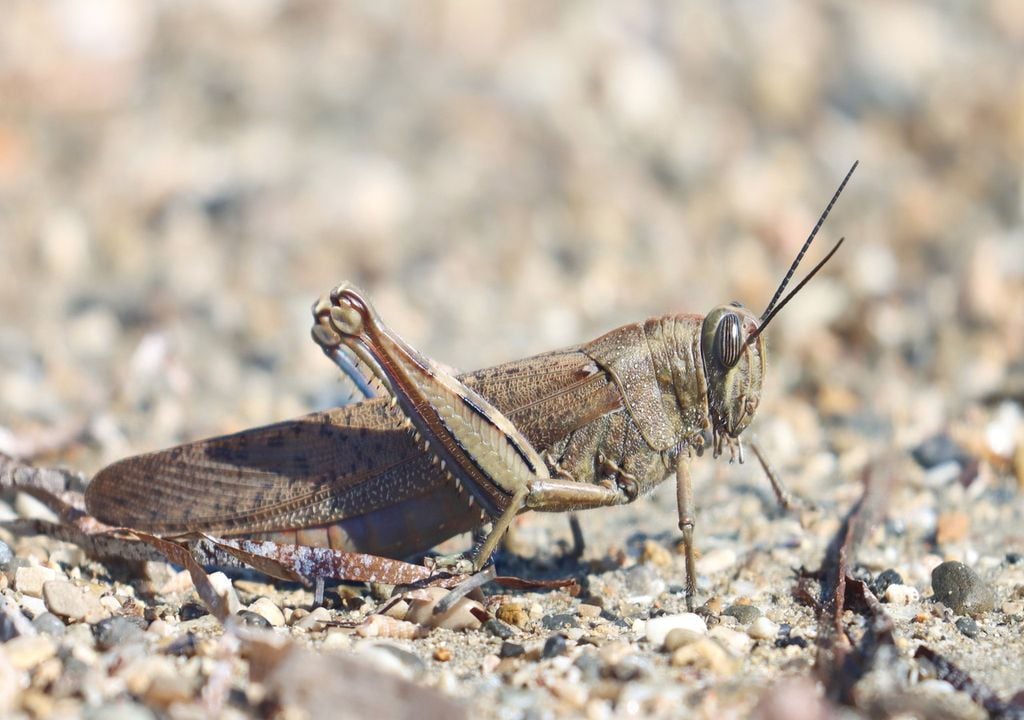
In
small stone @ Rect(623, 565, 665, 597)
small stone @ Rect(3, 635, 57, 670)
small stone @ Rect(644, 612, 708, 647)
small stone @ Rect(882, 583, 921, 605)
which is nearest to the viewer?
small stone @ Rect(3, 635, 57, 670)

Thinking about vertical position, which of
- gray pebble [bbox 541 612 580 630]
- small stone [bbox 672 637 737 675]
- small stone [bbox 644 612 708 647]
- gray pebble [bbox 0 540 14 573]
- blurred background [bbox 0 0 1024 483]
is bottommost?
small stone [bbox 672 637 737 675]

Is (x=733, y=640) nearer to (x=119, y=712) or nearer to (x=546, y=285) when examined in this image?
(x=119, y=712)

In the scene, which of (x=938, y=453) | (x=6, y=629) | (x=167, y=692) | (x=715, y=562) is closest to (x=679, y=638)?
(x=715, y=562)

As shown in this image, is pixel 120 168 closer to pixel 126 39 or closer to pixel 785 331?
pixel 126 39

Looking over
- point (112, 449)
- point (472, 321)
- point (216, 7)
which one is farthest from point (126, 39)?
point (112, 449)

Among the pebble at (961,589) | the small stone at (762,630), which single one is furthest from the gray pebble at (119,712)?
the pebble at (961,589)

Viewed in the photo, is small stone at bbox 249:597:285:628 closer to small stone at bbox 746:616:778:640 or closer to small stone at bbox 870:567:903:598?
small stone at bbox 746:616:778:640

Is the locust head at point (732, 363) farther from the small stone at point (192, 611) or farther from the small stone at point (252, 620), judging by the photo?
the small stone at point (192, 611)

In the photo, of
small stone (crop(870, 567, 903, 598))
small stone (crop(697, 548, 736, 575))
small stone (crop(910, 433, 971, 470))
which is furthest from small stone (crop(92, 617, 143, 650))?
small stone (crop(910, 433, 971, 470))
